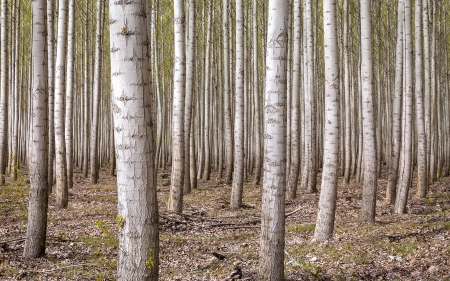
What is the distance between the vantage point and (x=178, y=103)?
10148 mm

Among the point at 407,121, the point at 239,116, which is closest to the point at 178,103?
the point at 239,116

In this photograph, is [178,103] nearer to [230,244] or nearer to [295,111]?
[230,244]

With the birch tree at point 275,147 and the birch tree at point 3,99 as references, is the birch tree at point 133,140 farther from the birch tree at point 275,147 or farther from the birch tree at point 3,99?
the birch tree at point 3,99

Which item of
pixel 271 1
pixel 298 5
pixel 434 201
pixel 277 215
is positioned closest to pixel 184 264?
pixel 277 215

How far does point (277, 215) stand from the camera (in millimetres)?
5434

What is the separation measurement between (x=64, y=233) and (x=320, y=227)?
4390 millimetres

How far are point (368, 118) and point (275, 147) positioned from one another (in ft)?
13.8

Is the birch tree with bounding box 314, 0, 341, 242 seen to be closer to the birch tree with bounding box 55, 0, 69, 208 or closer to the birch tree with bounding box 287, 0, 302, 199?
the birch tree with bounding box 287, 0, 302, 199

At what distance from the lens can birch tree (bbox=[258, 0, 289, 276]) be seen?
5418 millimetres

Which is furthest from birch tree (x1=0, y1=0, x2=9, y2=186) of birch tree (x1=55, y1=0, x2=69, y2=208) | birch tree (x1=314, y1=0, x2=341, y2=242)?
birch tree (x1=314, y1=0, x2=341, y2=242)

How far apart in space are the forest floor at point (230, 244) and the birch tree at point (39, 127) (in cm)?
73

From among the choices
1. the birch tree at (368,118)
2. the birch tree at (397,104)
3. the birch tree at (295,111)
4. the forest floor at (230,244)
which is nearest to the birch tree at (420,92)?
the birch tree at (397,104)

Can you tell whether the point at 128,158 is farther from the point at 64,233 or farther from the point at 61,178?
the point at 61,178

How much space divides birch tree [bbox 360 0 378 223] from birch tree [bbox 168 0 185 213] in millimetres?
3625
